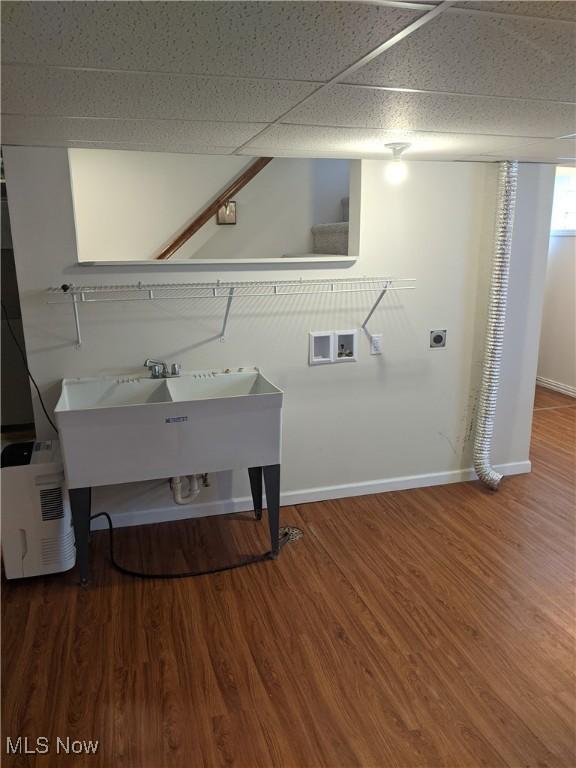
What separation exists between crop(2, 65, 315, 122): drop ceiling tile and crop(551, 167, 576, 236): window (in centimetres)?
454

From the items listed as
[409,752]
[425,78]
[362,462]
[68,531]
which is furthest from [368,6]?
[362,462]

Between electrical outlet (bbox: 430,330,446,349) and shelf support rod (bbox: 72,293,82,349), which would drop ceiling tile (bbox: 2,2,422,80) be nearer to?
shelf support rod (bbox: 72,293,82,349)

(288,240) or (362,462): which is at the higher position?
(288,240)

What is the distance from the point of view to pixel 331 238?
359cm

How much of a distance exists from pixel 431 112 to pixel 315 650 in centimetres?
198

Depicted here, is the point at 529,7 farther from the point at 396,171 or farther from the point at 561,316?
the point at 561,316

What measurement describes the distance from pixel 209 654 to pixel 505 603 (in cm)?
127

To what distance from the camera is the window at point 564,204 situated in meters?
5.30

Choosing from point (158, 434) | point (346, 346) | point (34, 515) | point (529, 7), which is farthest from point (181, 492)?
point (529, 7)

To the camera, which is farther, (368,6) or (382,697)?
(382,697)

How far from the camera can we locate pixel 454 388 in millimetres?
3314

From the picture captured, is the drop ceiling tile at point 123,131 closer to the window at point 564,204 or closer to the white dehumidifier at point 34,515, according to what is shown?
the white dehumidifier at point 34,515

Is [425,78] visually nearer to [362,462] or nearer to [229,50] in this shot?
[229,50]

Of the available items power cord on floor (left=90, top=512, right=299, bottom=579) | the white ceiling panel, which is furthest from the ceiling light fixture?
power cord on floor (left=90, top=512, right=299, bottom=579)
